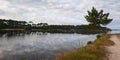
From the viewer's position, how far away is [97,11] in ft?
336

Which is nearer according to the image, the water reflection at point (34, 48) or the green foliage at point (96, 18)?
the water reflection at point (34, 48)

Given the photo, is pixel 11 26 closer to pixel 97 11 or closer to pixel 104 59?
pixel 97 11

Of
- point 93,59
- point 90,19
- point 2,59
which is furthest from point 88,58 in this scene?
point 90,19

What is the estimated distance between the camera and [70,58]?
65.3 ft

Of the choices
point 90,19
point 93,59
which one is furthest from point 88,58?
point 90,19

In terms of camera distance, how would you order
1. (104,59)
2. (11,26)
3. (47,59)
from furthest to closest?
(11,26), (47,59), (104,59)

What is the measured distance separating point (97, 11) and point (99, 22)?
493 centimetres

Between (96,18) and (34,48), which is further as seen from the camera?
(96,18)

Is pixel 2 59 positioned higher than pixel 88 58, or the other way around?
pixel 88 58

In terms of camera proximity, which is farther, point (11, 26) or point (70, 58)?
point (11, 26)

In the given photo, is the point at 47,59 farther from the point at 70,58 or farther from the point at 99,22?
the point at 99,22

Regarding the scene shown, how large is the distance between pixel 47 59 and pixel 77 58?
8802 mm

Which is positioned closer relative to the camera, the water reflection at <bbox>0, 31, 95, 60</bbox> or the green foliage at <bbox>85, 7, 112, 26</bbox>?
the water reflection at <bbox>0, 31, 95, 60</bbox>

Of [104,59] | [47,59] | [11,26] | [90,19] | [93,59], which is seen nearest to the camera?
[93,59]
